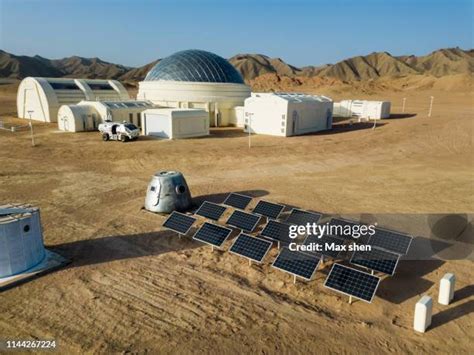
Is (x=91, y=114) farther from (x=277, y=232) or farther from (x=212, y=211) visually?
(x=277, y=232)

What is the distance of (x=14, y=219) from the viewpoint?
33.4 ft

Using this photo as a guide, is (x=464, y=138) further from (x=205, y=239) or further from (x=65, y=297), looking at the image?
(x=65, y=297)

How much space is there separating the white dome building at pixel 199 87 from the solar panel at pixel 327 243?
107 feet

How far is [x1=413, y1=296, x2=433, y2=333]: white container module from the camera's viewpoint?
27.2ft

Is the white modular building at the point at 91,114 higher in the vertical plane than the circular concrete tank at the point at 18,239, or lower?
higher

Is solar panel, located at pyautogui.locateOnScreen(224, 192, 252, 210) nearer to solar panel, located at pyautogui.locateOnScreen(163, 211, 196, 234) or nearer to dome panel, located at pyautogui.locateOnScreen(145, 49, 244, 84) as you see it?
solar panel, located at pyautogui.locateOnScreen(163, 211, 196, 234)

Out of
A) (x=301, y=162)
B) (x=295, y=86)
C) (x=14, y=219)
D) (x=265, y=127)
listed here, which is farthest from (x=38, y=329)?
(x=295, y=86)

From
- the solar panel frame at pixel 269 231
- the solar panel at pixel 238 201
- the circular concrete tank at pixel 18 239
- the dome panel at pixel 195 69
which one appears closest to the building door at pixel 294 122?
the dome panel at pixel 195 69

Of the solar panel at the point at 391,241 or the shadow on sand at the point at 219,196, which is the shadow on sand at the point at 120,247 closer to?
the shadow on sand at the point at 219,196

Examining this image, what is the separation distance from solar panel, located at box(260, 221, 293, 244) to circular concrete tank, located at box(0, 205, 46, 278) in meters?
6.99

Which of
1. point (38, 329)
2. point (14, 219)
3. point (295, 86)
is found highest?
point (295, 86)

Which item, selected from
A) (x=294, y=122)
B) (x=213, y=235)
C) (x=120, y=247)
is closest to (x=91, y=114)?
(x=294, y=122)

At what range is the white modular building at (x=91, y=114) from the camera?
1475 inches

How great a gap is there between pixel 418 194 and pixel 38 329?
16.8 meters
